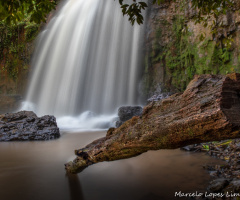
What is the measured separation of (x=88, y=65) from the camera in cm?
1230

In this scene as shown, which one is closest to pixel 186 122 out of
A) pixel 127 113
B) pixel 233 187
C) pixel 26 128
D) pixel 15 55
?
pixel 233 187

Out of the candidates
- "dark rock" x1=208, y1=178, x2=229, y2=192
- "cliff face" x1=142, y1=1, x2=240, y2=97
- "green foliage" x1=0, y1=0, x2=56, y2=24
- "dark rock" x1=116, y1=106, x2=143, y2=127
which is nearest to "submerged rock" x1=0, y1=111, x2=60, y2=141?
"dark rock" x1=116, y1=106, x2=143, y2=127

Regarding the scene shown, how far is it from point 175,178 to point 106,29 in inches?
456

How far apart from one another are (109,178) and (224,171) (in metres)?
1.53

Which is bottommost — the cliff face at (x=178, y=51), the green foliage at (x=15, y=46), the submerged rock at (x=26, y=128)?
the submerged rock at (x=26, y=128)

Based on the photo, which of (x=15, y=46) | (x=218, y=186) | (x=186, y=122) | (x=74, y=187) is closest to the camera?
(x=186, y=122)

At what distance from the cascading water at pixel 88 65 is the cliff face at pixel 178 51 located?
963mm

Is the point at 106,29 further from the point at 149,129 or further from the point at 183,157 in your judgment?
the point at 149,129

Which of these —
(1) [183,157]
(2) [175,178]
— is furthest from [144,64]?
(2) [175,178]

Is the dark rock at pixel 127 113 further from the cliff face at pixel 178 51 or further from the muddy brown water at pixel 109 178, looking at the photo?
the muddy brown water at pixel 109 178

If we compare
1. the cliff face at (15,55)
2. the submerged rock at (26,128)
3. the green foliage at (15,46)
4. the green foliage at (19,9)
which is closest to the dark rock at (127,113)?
the submerged rock at (26,128)

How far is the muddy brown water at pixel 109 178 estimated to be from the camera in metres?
2.12

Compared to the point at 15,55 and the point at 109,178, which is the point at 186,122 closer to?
the point at 109,178

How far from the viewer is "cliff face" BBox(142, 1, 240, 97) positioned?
26.2 ft
